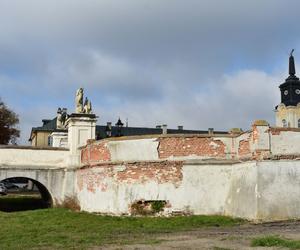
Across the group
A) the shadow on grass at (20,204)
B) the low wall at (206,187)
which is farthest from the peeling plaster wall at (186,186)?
the shadow on grass at (20,204)

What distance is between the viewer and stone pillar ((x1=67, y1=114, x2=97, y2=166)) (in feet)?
79.8

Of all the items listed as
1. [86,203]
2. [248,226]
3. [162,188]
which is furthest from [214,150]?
[86,203]

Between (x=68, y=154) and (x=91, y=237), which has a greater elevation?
(x=68, y=154)

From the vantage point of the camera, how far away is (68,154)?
24578mm

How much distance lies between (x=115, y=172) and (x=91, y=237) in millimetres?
6504

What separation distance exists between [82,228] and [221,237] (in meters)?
5.05

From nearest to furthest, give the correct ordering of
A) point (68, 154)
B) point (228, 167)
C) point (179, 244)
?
point (179, 244) → point (228, 167) → point (68, 154)

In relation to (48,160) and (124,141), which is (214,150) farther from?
(48,160)

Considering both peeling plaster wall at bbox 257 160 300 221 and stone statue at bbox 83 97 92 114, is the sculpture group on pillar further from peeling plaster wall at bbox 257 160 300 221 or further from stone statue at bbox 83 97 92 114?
peeling plaster wall at bbox 257 160 300 221

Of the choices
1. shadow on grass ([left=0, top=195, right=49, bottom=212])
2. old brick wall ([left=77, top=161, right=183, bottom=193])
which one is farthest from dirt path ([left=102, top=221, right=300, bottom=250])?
shadow on grass ([left=0, top=195, right=49, bottom=212])

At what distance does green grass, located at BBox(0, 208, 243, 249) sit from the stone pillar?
4375 mm

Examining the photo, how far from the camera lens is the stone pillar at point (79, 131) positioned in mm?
24312

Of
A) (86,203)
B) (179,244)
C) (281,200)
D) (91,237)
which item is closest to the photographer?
(179,244)

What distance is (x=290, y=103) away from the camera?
69.3m
